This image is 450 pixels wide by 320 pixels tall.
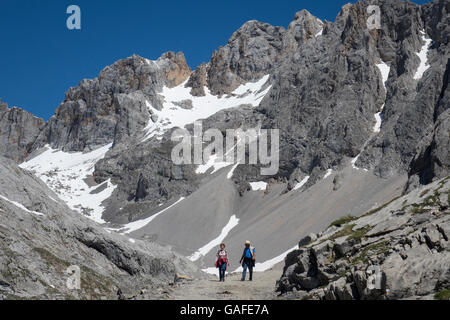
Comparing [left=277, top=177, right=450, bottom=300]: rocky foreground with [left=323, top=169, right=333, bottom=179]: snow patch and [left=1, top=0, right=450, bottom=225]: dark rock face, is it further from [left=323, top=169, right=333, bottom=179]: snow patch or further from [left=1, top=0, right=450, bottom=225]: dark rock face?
[left=323, top=169, right=333, bottom=179]: snow patch

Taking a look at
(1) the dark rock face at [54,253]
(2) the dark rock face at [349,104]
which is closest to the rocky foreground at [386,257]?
(1) the dark rock face at [54,253]

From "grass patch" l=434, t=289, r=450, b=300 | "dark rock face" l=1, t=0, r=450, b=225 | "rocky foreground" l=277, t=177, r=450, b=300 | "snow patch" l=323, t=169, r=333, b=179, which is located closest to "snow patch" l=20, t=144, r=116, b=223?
"dark rock face" l=1, t=0, r=450, b=225

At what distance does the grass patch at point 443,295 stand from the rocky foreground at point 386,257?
3 centimetres

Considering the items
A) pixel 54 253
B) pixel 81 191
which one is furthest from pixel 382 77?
pixel 54 253

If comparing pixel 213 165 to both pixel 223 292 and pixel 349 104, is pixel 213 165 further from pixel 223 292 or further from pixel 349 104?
pixel 223 292

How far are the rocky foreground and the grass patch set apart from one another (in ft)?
0.09

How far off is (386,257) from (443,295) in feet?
11.0

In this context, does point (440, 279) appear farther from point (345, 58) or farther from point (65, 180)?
point (65, 180)

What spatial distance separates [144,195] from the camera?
151500 millimetres

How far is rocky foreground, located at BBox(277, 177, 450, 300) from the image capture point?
14.0m

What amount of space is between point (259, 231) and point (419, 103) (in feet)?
153

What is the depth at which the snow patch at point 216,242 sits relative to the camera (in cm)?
9875

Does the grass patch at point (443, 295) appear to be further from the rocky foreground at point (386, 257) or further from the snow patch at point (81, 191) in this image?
the snow patch at point (81, 191)

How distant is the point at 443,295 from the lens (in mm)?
12555
